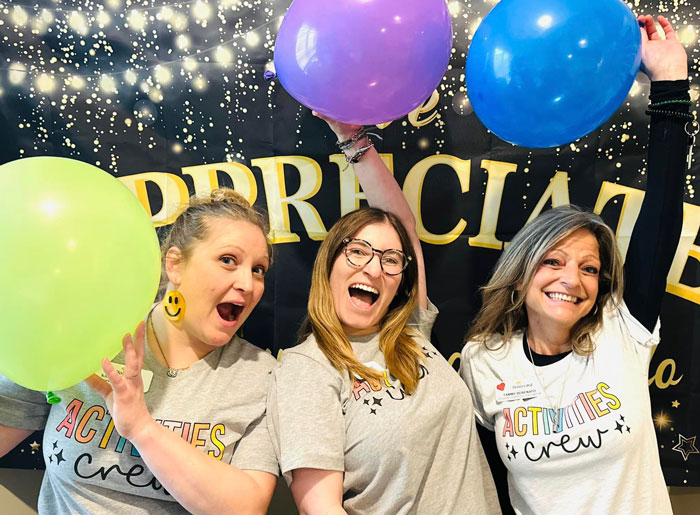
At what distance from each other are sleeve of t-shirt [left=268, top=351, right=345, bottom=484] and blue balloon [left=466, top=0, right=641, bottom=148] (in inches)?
34.6

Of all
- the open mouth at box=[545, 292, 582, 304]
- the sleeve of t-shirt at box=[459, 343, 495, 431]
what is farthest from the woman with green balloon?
the open mouth at box=[545, 292, 582, 304]

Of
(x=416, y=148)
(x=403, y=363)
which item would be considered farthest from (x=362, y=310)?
(x=416, y=148)

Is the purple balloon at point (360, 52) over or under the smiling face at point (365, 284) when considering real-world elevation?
over

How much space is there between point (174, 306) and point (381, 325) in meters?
0.65

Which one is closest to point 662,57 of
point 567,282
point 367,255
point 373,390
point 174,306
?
point 567,282

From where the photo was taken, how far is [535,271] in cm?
161

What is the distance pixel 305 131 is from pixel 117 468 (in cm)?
122

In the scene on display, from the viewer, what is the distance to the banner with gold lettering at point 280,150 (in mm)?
1814

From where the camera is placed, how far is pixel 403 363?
5.00ft

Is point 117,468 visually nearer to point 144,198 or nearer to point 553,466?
point 144,198

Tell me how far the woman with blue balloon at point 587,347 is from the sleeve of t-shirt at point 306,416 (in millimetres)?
515

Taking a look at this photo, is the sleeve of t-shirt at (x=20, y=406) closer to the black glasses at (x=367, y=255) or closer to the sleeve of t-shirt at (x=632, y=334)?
the black glasses at (x=367, y=255)

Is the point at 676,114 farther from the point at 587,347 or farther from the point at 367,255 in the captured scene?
the point at 367,255

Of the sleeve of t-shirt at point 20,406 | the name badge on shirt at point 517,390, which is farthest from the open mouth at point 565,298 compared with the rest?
the sleeve of t-shirt at point 20,406
